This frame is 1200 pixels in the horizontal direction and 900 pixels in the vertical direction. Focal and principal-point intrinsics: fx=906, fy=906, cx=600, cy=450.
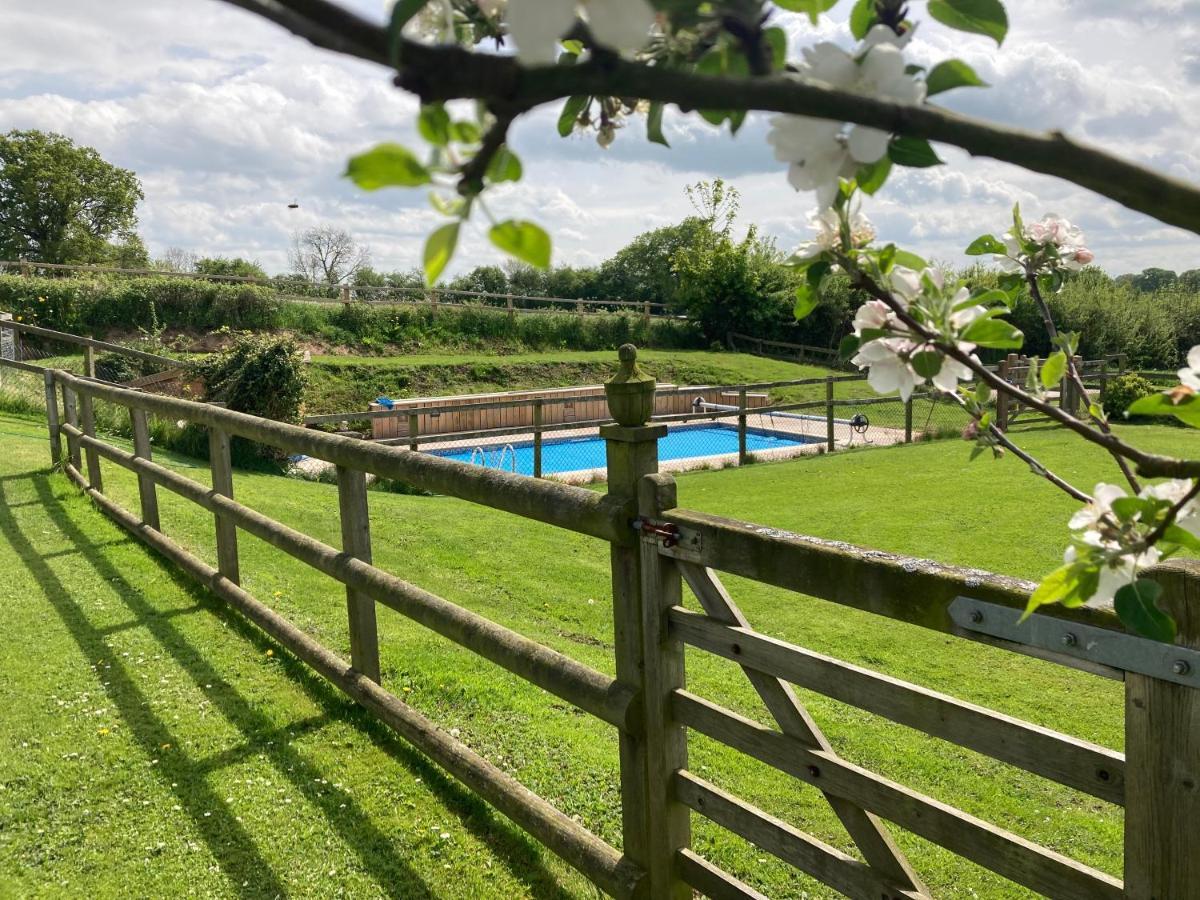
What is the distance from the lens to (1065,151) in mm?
530

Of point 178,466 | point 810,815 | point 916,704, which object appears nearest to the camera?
point 916,704

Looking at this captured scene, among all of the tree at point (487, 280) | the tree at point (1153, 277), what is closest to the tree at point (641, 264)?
the tree at point (487, 280)

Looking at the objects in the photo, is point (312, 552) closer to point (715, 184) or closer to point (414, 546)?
point (414, 546)

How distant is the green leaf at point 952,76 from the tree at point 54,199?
1720 inches

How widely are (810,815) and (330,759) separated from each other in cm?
182

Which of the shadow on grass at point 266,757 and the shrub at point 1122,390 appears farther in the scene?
the shrub at point 1122,390

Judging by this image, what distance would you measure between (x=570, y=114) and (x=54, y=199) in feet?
147

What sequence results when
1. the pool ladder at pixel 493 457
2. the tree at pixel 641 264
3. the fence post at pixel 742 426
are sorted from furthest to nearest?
the tree at pixel 641 264 → the pool ladder at pixel 493 457 → the fence post at pixel 742 426

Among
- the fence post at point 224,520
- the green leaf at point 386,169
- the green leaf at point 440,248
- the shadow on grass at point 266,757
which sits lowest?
the shadow on grass at point 266,757

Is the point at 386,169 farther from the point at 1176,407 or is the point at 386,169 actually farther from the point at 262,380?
the point at 262,380

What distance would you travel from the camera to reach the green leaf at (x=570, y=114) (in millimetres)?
845

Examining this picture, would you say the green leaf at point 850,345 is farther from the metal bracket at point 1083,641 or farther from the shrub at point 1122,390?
the shrub at point 1122,390

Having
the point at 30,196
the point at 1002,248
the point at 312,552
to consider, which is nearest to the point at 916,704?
the point at 1002,248

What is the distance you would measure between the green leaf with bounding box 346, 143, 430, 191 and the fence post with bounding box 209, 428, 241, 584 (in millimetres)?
4871
